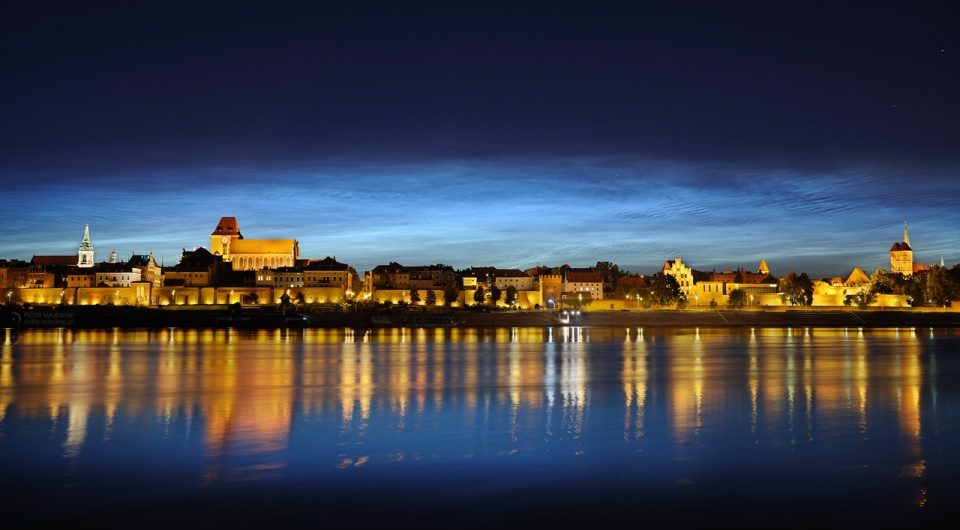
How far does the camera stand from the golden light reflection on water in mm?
11891

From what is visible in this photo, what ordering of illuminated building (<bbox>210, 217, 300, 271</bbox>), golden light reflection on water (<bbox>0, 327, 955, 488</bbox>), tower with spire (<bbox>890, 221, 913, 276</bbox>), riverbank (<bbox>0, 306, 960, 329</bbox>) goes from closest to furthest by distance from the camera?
golden light reflection on water (<bbox>0, 327, 955, 488</bbox>)
riverbank (<bbox>0, 306, 960, 329</bbox>)
illuminated building (<bbox>210, 217, 300, 271</bbox>)
tower with spire (<bbox>890, 221, 913, 276</bbox>)

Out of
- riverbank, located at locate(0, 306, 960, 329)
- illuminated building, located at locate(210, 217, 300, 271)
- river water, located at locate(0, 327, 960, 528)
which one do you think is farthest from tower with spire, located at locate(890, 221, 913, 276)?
river water, located at locate(0, 327, 960, 528)

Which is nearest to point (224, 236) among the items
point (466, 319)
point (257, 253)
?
point (257, 253)

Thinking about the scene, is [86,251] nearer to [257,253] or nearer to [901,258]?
[257,253]

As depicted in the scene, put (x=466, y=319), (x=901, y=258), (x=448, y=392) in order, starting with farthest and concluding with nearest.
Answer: (x=901, y=258)
(x=466, y=319)
(x=448, y=392)

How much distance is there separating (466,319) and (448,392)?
1885 inches

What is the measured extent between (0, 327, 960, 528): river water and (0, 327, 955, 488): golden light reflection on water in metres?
0.08

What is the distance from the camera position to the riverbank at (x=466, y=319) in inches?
2459

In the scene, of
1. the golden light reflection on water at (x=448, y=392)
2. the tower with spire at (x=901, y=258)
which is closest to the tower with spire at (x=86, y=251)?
the golden light reflection on water at (x=448, y=392)

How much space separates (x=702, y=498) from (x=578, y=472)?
4.97 ft

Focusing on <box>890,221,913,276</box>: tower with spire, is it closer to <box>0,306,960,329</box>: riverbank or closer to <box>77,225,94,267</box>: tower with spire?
<box>0,306,960,329</box>: riverbank

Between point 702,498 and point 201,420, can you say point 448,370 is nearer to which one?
point 201,420

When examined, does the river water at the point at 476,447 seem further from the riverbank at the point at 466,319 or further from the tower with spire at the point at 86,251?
the tower with spire at the point at 86,251

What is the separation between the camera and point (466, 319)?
6525 centimetres
